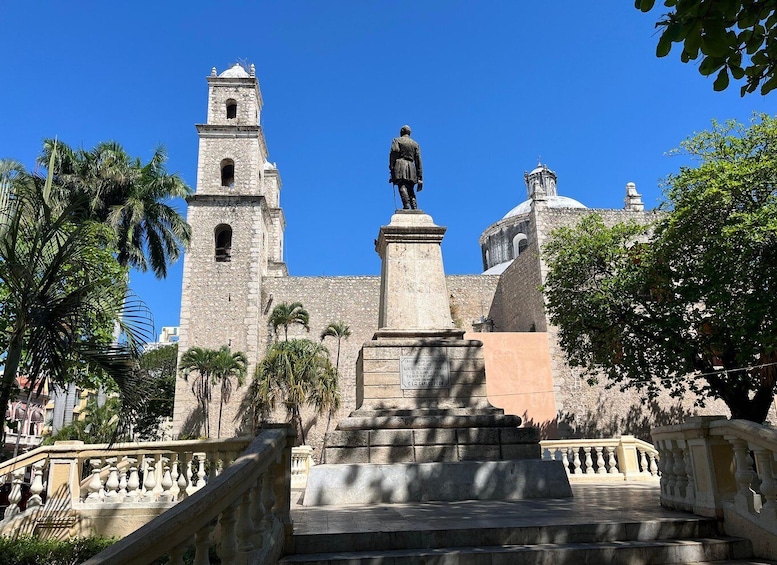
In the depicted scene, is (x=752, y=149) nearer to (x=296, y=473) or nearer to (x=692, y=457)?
(x=692, y=457)

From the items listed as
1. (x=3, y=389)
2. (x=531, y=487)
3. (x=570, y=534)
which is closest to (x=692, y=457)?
(x=570, y=534)

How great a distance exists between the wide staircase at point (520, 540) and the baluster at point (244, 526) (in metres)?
0.71

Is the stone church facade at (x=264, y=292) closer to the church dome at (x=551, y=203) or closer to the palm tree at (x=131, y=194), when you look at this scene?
the palm tree at (x=131, y=194)

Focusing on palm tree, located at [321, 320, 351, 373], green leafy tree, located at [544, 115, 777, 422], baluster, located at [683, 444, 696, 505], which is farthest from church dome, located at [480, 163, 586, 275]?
baluster, located at [683, 444, 696, 505]

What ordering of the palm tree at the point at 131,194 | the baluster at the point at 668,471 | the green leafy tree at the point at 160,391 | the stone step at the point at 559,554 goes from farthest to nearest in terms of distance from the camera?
1. the green leafy tree at the point at 160,391
2. the palm tree at the point at 131,194
3. the baluster at the point at 668,471
4. the stone step at the point at 559,554

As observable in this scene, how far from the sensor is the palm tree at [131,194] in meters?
18.6

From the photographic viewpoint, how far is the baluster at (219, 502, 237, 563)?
10.7 feet

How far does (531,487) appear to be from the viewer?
730cm

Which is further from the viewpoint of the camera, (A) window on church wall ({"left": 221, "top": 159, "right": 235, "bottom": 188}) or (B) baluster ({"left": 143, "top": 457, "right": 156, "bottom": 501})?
(A) window on church wall ({"left": 221, "top": 159, "right": 235, "bottom": 188})

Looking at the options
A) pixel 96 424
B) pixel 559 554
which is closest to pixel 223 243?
pixel 96 424

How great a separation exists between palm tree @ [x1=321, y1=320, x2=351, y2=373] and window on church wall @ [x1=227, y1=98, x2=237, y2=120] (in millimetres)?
12251

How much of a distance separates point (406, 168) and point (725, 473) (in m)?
6.66

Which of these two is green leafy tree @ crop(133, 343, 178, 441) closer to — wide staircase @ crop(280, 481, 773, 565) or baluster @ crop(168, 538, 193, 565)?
wide staircase @ crop(280, 481, 773, 565)

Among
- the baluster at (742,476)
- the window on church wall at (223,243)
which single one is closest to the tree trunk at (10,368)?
the baluster at (742,476)
